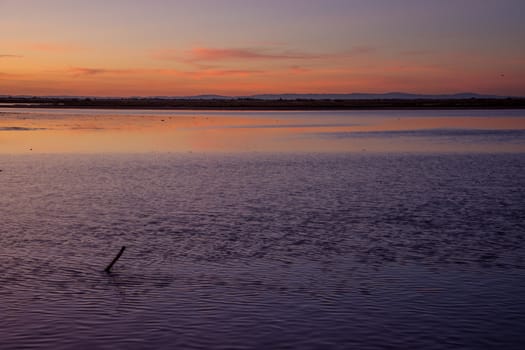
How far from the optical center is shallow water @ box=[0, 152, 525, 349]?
9.66m

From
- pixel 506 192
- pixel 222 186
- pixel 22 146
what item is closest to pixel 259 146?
pixel 22 146

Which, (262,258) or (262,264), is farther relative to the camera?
(262,258)

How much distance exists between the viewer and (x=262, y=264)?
13.5 m

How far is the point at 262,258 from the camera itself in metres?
14.0

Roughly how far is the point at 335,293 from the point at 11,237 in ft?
28.1

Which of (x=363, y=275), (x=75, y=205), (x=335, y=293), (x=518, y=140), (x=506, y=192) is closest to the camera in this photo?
(x=335, y=293)

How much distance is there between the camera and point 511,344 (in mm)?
9203

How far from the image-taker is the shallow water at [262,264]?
9656 millimetres

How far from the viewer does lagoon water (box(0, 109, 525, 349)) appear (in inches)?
382

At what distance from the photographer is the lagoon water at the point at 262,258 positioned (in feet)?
31.8

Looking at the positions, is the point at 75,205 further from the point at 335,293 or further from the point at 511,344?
the point at 511,344

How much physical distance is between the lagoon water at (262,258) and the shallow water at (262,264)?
5 cm

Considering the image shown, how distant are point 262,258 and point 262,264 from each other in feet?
1.60

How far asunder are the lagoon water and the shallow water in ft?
0.15
